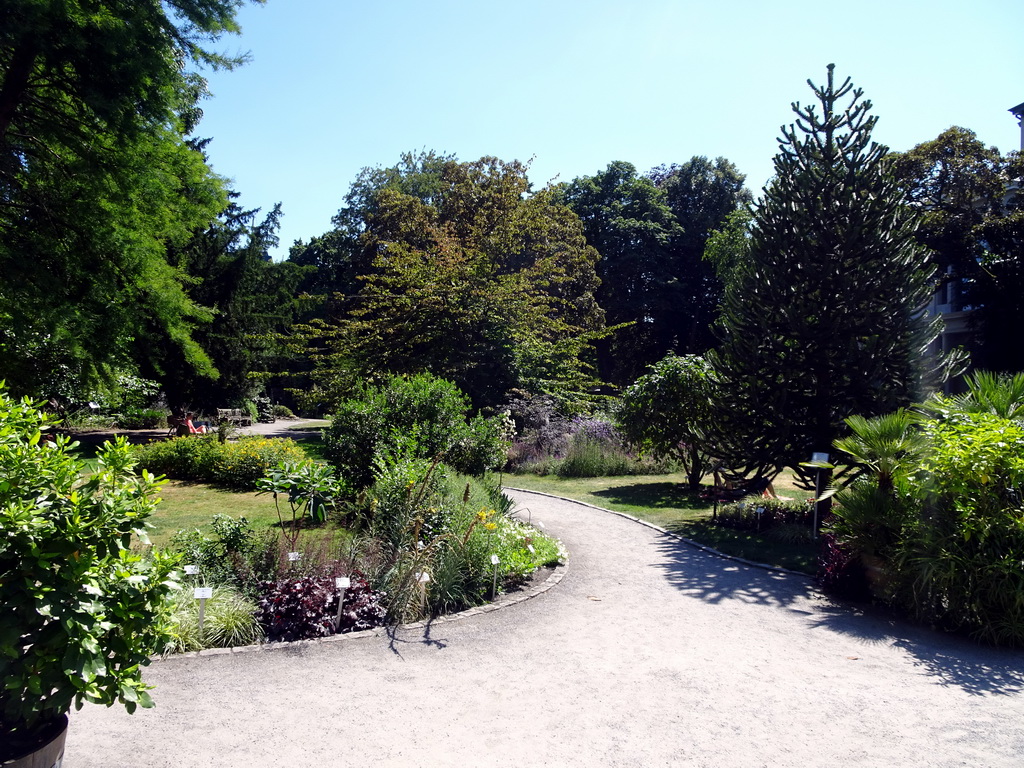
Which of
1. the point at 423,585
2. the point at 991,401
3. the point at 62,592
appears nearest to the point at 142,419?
the point at 423,585

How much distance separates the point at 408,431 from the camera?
33.1 feet

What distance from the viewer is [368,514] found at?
9156 mm

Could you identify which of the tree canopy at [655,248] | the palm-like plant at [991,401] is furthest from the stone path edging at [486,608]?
the tree canopy at [655,248]

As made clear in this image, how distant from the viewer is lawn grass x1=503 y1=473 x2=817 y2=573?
30.8 feet

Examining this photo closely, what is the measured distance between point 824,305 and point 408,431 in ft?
22.4

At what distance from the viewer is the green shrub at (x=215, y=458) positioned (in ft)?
42.4

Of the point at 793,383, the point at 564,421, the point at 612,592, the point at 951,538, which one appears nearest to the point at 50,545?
the point at 612,592

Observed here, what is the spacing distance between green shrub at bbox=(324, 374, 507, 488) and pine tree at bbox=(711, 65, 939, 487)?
4197mm

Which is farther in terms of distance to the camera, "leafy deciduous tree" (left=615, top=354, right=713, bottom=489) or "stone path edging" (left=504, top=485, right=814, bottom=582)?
"leafy deciduous tree" (left=615, top=354, right=713, bottom=489)

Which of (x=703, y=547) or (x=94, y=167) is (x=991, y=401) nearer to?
(x=703, y=547)

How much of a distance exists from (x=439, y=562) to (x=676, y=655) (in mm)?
2548

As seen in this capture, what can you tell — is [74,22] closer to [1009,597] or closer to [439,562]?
[439,562]

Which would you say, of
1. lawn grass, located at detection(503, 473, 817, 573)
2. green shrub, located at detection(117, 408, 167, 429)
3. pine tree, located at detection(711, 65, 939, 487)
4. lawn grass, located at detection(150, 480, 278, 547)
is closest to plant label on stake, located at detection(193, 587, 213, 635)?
lawn grass, located at detection(150, 480, 278, 547)

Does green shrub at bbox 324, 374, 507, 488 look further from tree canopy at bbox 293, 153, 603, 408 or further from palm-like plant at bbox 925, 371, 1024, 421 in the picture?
tree canopy at bbox 293, 153, 603, 408
